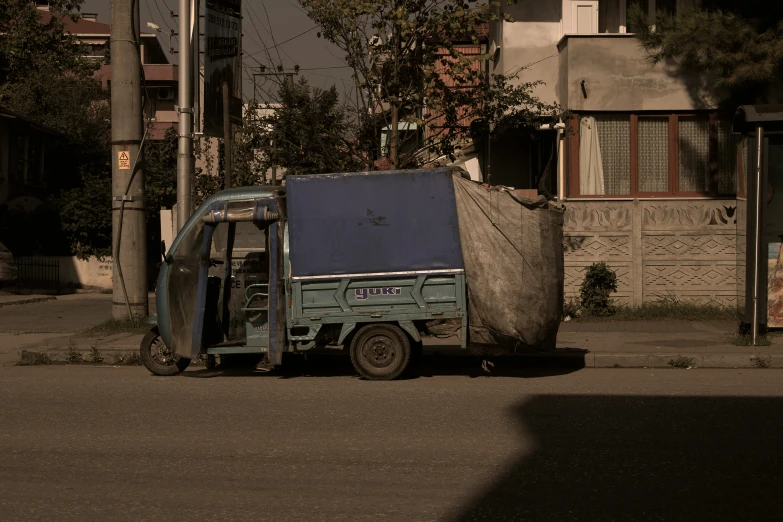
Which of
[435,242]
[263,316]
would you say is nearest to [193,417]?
[263,316]

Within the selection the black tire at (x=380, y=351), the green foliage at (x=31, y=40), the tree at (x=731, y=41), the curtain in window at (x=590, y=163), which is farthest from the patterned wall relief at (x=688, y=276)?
the green foliage at (x=31, y=40)

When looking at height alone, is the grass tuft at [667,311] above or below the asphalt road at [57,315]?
above

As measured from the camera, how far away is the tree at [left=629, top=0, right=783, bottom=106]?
16.2 m

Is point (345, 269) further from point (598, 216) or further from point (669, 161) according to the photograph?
point (669, 161)

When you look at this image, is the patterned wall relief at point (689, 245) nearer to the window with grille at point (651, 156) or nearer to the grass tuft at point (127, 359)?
the window with grille at point (651, 156)

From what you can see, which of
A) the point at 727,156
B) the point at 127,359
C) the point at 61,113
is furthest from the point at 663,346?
the point at 61,113

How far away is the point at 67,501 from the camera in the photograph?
6184mm

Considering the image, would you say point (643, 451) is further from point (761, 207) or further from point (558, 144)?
point (558, 144)

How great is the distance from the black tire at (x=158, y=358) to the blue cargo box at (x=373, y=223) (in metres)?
2.26

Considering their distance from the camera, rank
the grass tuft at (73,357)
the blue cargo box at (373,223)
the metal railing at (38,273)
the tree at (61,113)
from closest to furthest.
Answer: the blue cargo box at (373,223) < the grass tuft at (73,357) < the metal railing at (38,273) < the tree at (61,113)

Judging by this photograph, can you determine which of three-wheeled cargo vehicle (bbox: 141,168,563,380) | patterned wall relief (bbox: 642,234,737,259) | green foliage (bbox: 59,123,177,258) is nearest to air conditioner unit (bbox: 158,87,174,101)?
green foliage (bbox: 59,123,177,258)

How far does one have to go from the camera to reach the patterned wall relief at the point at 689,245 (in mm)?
17047

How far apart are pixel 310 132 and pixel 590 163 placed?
223 inches

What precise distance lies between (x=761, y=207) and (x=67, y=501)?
10506 mm
